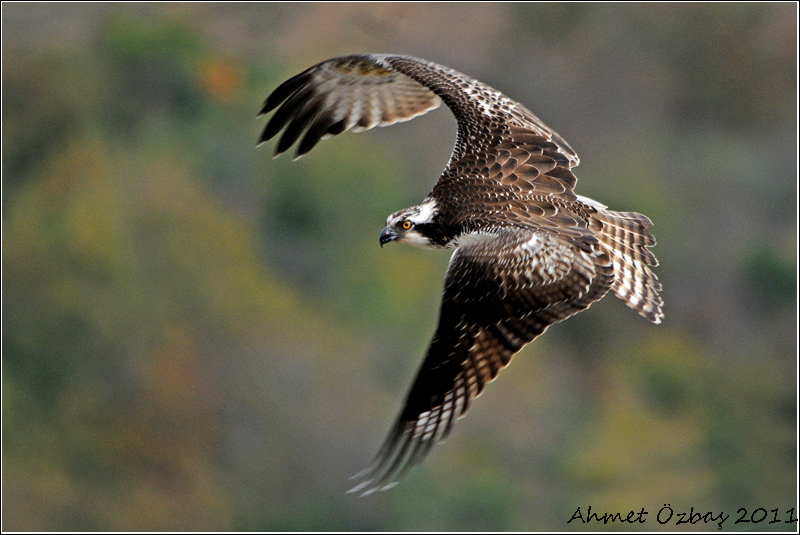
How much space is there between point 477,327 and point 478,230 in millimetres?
746

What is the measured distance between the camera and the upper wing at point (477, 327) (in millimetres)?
7613

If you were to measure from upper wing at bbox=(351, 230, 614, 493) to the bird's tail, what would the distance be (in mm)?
923

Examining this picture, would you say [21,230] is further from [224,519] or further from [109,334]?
[224,519]

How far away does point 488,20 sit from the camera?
49500mm

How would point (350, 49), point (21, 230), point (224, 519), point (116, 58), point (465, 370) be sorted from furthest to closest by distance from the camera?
point (116, 58)
point (21, 230)
point (224, 519)
point (350, 49)
point (465, 370)

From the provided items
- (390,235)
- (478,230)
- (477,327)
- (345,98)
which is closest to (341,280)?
(345,98)

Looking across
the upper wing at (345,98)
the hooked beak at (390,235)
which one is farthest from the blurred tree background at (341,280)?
the hooked beak at (390,235)

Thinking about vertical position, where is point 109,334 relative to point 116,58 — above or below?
below

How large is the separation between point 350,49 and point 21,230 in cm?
1647

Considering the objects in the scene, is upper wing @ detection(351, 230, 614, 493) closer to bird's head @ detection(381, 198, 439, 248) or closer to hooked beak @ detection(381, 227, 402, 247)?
bird's head @ detection(381, 198, 439, 248)

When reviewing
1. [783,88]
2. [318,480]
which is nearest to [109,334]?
[318,480]

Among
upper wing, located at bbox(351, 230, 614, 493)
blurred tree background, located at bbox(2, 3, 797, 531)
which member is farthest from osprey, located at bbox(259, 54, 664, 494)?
blurred tree background, located at bbox(2, 3, 797, 531)

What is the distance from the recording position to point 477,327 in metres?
7.66

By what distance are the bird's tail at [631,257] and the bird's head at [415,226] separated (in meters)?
1.14
